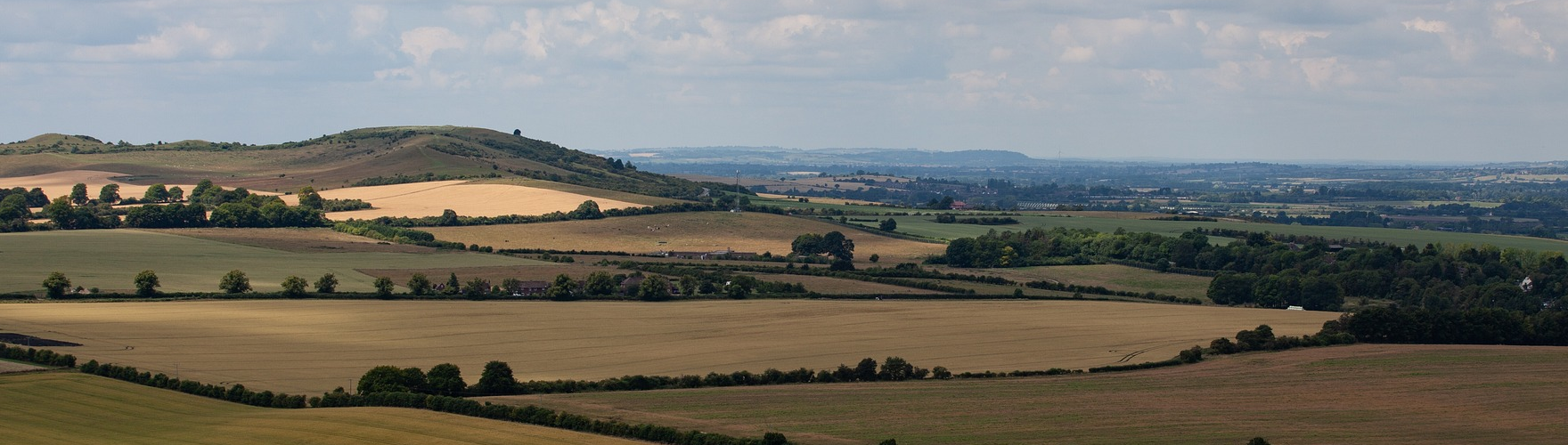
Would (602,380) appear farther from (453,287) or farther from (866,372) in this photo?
(453,287)

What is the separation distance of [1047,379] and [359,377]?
24914 millimetres

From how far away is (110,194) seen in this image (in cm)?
14175

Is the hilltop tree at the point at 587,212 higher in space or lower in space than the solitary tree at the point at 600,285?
higher

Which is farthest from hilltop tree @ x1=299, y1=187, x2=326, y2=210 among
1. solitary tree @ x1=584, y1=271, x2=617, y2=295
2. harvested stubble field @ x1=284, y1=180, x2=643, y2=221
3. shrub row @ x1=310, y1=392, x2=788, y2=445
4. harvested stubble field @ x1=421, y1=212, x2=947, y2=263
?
shrub row @ x1=310, y1=392, x2=788, y2=445

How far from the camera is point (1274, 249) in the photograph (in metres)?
112

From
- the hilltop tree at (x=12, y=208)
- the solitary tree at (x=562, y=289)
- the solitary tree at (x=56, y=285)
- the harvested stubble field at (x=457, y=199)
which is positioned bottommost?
the solitary tree at (x=562, y=289)

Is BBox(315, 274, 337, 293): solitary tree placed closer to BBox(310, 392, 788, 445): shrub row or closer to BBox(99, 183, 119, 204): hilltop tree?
BBox(310, 392, 788, 445): shrub row

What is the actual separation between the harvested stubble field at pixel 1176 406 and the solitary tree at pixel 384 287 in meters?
28.8

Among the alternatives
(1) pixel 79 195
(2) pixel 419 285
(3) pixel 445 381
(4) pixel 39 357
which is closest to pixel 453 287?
(2) pixel 419 285

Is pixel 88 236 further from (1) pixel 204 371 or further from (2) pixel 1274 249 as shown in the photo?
(2) pixel 1274 249

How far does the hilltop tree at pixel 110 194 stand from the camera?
14000 centimetres

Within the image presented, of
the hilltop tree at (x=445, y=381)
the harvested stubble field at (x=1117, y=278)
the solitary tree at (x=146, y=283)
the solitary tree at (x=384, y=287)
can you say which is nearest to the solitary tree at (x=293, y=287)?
the solitary tree at (x=384, y=287)

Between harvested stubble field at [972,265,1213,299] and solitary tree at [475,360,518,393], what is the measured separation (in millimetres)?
49397

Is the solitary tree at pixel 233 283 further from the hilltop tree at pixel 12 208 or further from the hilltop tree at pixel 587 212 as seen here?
the hilltop tree at pixel 587 212
